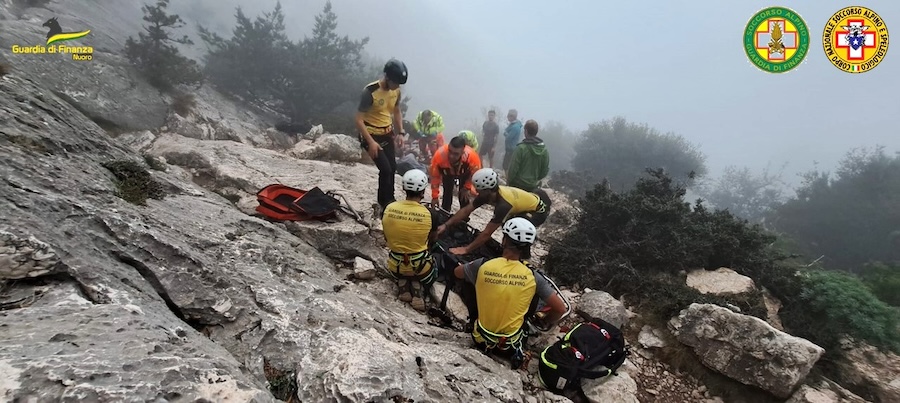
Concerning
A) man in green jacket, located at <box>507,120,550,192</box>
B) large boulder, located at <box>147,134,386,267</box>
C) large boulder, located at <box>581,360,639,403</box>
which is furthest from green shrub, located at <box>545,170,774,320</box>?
large boulder, located at <box>147,134,386,267</box>

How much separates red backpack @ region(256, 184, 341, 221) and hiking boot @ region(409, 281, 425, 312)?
65.8 inches

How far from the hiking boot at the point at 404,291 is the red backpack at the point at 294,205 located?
5.03 feet

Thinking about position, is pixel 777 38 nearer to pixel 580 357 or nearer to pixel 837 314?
pixel 837 314

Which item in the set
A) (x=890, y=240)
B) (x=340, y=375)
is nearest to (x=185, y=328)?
(x=340, y=375)

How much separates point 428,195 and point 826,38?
1019 centimetres

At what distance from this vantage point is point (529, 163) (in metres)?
7.45

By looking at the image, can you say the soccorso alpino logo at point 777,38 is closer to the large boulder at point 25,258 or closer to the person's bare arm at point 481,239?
the person's bare arm at point 481,239

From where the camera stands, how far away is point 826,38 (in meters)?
9.25

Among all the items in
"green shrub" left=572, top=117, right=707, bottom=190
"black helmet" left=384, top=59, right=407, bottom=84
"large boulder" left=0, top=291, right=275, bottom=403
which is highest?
"black helmet" left=384, top=59, right=407, bottom=84

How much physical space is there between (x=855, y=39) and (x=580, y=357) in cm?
1198

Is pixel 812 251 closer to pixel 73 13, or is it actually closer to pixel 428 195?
pixel 428 195

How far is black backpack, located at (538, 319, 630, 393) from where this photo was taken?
3.83 metres

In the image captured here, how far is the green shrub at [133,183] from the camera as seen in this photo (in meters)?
4.00

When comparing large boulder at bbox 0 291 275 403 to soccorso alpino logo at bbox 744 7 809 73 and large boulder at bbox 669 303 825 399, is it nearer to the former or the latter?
large boulder at bbox 669 303 825 399
